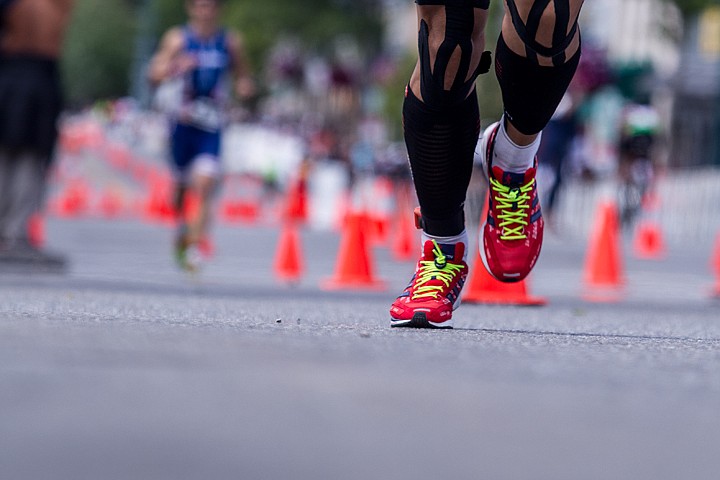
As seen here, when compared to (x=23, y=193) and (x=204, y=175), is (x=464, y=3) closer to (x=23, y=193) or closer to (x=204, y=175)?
(x=23, y=193)

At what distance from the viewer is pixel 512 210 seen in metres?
5.05

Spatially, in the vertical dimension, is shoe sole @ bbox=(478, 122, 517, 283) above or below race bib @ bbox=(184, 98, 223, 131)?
below

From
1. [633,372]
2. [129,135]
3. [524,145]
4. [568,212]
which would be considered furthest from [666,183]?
[129,135]

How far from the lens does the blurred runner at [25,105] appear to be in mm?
10797

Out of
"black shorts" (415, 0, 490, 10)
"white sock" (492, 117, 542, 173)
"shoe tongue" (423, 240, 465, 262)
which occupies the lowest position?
"shoe tongue" (423, 240, 465, 262)

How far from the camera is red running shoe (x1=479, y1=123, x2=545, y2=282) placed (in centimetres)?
505

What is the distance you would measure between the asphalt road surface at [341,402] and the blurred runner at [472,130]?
293 millimetres

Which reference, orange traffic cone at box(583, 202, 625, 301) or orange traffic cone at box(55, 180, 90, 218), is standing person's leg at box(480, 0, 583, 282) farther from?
orange traffic cone at box(55, 180, 90, 218)

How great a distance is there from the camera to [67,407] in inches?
101

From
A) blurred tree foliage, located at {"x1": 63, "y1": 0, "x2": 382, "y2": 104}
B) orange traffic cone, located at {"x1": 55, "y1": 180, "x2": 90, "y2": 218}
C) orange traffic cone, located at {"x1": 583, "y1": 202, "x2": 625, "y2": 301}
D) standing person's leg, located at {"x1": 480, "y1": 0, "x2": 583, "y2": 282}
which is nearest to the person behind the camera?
standing person's leg, located at {"x1": 480, "y1": 0, "x2": 583, "y2": 282}

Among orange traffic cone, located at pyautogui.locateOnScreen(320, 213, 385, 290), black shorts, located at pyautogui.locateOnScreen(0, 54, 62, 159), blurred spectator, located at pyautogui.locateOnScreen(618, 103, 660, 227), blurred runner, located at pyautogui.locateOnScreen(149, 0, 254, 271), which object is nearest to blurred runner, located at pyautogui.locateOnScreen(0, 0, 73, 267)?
black shorts, located at pyautogui.locateOnScreen(0, 54, 62, 159)

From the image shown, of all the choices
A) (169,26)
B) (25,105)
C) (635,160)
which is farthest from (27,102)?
(169,26)

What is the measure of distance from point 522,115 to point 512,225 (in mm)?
306

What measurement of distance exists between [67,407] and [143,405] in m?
0.11
